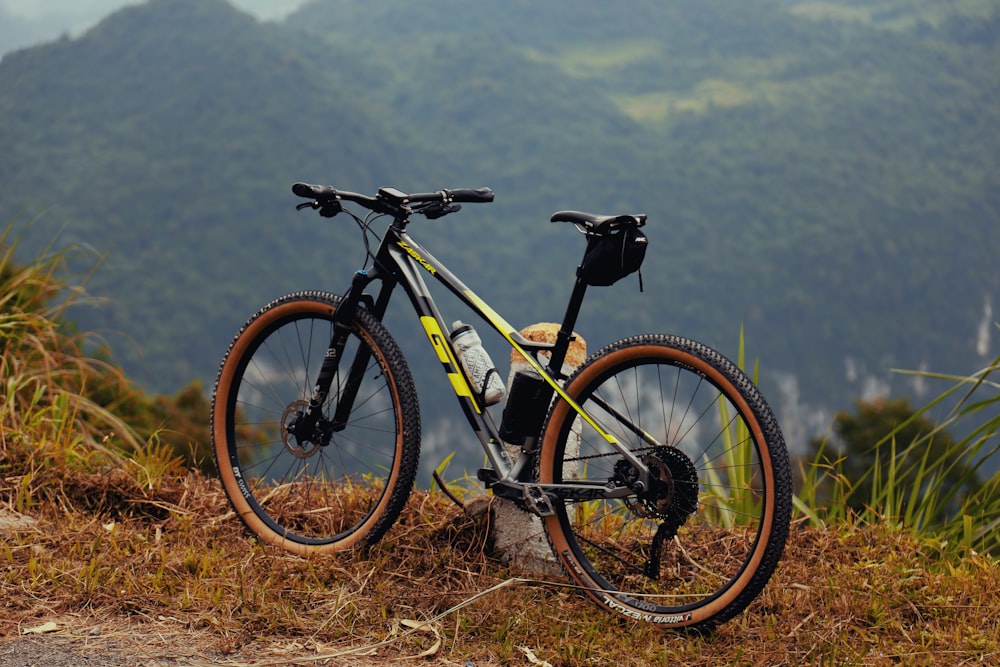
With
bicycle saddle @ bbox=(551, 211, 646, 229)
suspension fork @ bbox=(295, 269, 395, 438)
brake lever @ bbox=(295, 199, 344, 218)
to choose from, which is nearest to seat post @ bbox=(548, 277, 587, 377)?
bicycle saddle @ bbox=(551, 211, 646, 229)

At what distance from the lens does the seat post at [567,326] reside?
9.00 feet

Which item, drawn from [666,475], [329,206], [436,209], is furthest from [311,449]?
[666,475]

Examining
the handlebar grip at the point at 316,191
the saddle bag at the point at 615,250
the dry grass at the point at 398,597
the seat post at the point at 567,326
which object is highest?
the handlebar grip at the point at 316,191

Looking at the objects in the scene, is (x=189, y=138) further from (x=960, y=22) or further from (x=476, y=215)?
(x=960, y=22)

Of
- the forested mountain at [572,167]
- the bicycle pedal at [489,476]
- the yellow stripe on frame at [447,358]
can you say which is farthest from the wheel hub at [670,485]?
the forested mountain at [572,167]

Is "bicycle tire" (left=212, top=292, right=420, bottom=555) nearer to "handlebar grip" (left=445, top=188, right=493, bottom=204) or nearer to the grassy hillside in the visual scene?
the grassy hillside

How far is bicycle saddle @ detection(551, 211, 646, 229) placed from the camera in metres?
2.69

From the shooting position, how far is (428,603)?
9.63ft

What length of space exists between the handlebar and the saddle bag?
19.1 inches

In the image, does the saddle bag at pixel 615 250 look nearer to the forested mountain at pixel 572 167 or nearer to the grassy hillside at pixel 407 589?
the grassy hillside at pixel 407 589

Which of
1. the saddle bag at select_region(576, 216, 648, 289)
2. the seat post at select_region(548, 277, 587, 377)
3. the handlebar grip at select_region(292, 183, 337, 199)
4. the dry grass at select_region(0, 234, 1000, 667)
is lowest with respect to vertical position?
the dry grass at select_region(0, 234, 1000, 667)

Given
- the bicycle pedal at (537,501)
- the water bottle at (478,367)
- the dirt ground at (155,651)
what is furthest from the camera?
the water bottle at (478,367)

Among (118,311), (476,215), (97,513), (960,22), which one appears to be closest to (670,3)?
(960,22)

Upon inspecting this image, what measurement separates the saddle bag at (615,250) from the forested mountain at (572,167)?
77139 mm
